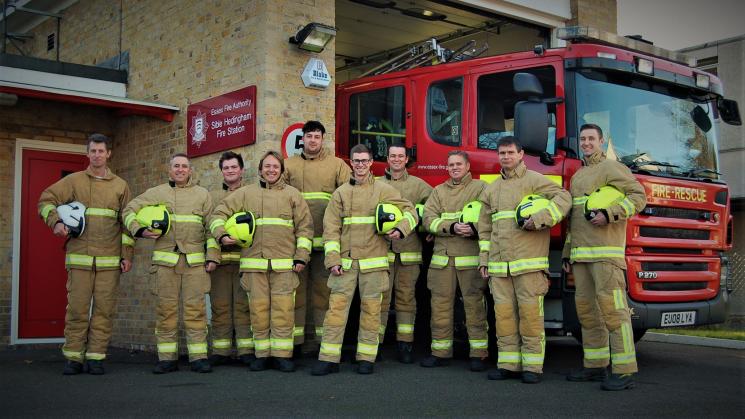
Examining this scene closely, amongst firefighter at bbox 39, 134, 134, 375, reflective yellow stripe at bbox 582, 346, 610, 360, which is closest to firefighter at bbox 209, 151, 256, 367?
firefighter at bbox 39, 134, 134, 375

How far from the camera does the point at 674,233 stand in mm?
6992

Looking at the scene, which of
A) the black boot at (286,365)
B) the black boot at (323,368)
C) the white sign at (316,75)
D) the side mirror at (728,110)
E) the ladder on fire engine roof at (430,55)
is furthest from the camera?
the ladder on fire engine roof at (430,55)

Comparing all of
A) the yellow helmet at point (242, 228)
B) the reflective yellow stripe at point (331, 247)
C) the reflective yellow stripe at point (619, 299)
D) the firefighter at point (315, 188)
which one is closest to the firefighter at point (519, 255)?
the reflective yellow stripe at point (619, 299)

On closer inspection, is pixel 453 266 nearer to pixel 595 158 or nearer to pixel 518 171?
pixel 518 171

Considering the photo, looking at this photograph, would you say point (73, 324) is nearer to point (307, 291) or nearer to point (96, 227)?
point (96, 227)

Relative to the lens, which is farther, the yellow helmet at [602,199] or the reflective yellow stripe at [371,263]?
the reflective yellow stripe at [371,263]

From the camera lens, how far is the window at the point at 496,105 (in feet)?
23.7

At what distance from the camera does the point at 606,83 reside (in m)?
7.04

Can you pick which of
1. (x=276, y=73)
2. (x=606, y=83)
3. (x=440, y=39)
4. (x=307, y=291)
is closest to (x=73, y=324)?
(x=307, y=291)

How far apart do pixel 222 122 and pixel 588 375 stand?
179 inches

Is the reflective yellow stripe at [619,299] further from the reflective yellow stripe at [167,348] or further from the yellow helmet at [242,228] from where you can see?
the reflective yellow stripe at [167,348]

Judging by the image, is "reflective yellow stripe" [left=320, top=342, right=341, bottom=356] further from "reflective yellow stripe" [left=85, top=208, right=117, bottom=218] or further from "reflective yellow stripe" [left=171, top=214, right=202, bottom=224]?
"reflective yellow stripe" [left=85, top=208, right=117, bottom=218]

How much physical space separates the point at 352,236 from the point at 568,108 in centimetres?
218

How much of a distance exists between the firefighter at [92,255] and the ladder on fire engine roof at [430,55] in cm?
341
